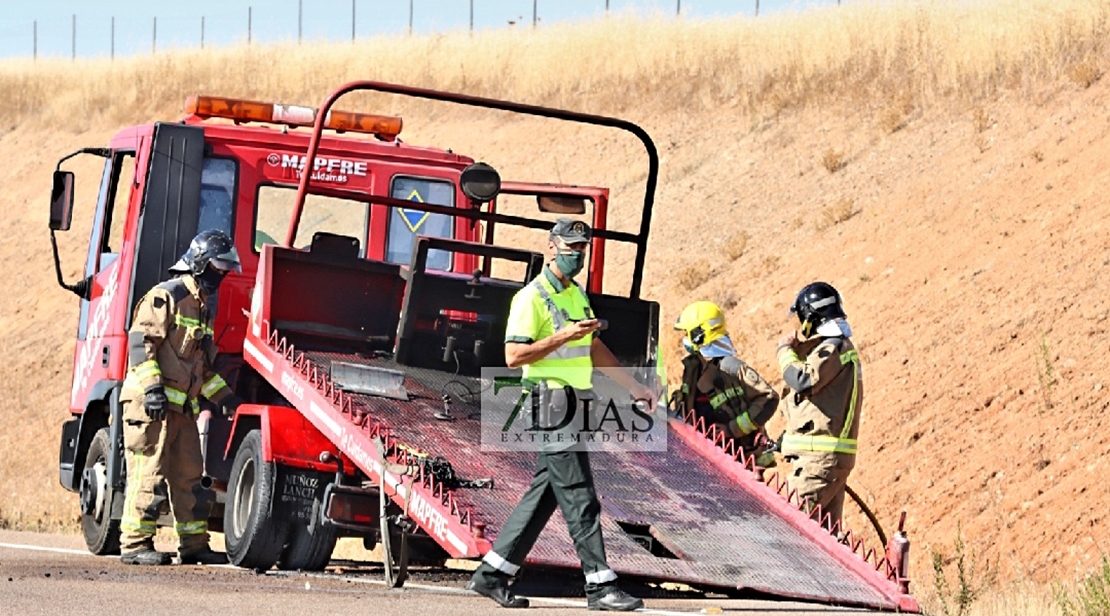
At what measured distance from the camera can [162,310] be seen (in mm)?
11641

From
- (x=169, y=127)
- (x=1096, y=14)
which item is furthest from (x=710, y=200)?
(x=169, y=127)

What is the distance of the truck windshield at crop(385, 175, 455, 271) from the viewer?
1362 cm

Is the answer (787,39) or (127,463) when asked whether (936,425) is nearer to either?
(127,463)

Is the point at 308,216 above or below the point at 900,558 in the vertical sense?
above

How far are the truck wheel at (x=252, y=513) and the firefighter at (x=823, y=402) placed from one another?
9.77 feet

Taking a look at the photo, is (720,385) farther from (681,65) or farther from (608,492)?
(681,65)

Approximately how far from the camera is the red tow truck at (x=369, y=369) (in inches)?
386

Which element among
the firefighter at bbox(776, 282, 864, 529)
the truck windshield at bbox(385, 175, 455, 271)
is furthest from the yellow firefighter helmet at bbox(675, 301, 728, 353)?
the truck windshield at bbox(385, 175, 455, 271)

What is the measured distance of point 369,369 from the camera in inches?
425

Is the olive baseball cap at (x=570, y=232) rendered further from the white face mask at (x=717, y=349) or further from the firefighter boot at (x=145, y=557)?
the firefighter boot at (x=145, y=557)

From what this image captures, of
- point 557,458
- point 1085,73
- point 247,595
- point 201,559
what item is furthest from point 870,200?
point 247,595

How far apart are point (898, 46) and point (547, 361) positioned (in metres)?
19.7

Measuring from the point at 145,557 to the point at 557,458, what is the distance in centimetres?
380

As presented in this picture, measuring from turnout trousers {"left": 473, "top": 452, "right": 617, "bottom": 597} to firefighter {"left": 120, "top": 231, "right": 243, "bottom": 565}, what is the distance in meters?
3.29
